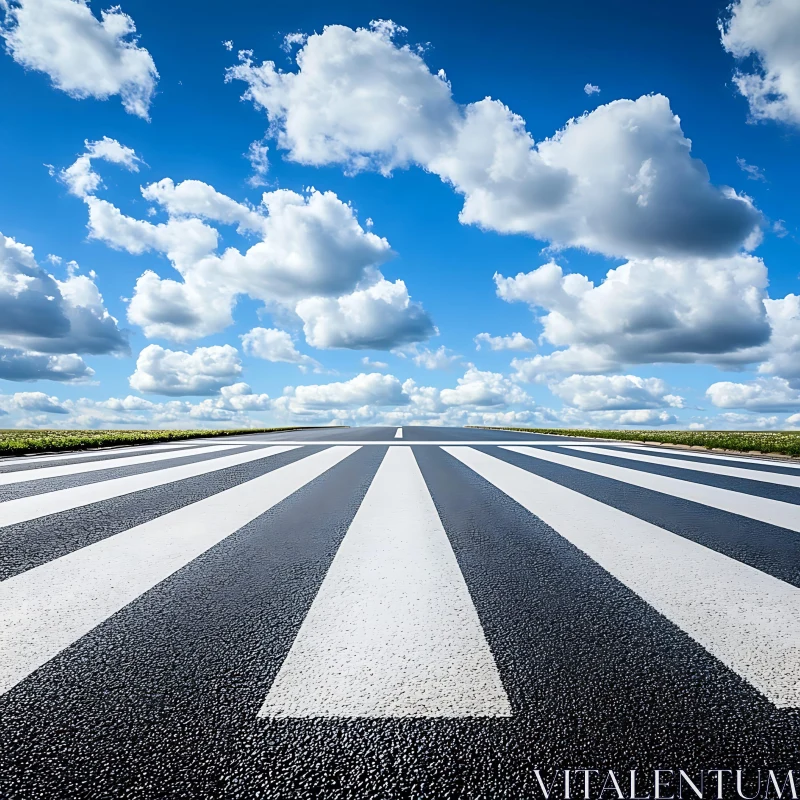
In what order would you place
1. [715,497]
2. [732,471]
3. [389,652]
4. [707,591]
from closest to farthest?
[389,652] → [707,591] → [715,497] → [732,471]

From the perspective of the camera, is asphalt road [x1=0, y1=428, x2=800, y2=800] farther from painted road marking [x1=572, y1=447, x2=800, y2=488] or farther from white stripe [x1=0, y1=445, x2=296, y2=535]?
painted road marking [x1=572, y1=447, x2=800, y2=488]

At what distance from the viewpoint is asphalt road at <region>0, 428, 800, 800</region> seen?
1.29m

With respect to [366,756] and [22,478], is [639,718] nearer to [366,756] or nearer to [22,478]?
[366,756]

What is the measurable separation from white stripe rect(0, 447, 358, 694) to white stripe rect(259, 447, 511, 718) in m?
0.98

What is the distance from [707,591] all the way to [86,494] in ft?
19.4

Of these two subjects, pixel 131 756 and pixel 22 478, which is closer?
pixel 131 756

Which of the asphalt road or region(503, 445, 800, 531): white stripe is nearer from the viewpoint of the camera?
the asphalt road

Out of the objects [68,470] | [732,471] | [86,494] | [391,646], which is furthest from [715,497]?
[68,470]

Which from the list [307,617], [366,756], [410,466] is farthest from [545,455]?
[366,756]

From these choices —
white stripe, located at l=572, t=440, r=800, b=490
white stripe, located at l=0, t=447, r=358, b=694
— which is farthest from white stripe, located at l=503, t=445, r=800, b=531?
white stripe, located at l=0, t=447, r=358, b=694

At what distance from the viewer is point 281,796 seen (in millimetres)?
1173

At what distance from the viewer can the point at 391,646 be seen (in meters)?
1.96

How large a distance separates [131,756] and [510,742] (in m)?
1.02

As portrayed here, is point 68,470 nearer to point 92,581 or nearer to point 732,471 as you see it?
point 92,581
